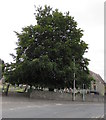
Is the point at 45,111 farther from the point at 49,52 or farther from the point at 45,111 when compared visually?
the point at 49,52

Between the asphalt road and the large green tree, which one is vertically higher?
the large green tree

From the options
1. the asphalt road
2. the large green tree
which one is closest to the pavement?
the asphalt road

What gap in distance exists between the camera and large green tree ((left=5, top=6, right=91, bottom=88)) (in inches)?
1560

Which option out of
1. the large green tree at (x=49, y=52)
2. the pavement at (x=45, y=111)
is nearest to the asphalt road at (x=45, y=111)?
the pavement at (x=45, y=111)

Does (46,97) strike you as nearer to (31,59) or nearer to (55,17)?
(31,59)

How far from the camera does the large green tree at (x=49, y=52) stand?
1560 inches

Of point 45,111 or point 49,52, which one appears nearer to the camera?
point 45,111

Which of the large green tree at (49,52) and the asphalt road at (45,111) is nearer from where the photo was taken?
the asphalt road at (45,111)

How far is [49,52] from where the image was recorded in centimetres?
4109

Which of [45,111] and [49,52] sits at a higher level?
[49,52]

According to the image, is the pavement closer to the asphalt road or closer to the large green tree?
the asphalt road

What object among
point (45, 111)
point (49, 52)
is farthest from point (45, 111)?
point (49, 52)

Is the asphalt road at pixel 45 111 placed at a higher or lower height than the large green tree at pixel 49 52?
lower

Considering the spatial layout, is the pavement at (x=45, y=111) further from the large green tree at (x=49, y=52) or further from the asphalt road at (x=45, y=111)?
the large green tree at (x=49, y=52)
